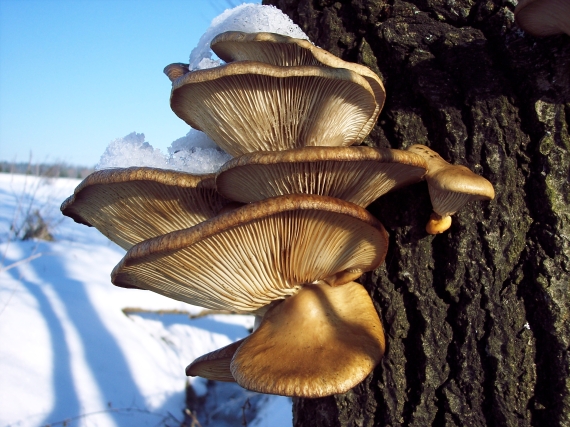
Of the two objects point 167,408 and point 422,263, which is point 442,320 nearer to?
point 422,263

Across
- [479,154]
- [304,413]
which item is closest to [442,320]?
[479,154]

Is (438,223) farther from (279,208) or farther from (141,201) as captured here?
(141,201)

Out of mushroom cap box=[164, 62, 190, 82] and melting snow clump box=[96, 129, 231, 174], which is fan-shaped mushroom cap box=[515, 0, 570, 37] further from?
mushroom cap box=[164, 62, 190, 82]

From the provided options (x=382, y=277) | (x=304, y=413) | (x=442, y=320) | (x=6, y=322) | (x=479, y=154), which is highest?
(x=479, y=154)

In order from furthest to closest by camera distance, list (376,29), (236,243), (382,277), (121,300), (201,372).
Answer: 1. (121,300)
2. (201,372)
3. (376,29)
4. (382,277)
5. (236,243)

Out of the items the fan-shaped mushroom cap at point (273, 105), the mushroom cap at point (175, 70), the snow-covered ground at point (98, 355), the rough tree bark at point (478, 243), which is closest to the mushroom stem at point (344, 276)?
the rough tree bark at point (478, 243)

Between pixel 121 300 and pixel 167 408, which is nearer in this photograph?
pixel 167 408

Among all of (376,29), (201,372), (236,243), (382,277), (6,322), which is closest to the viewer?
(236,243)
